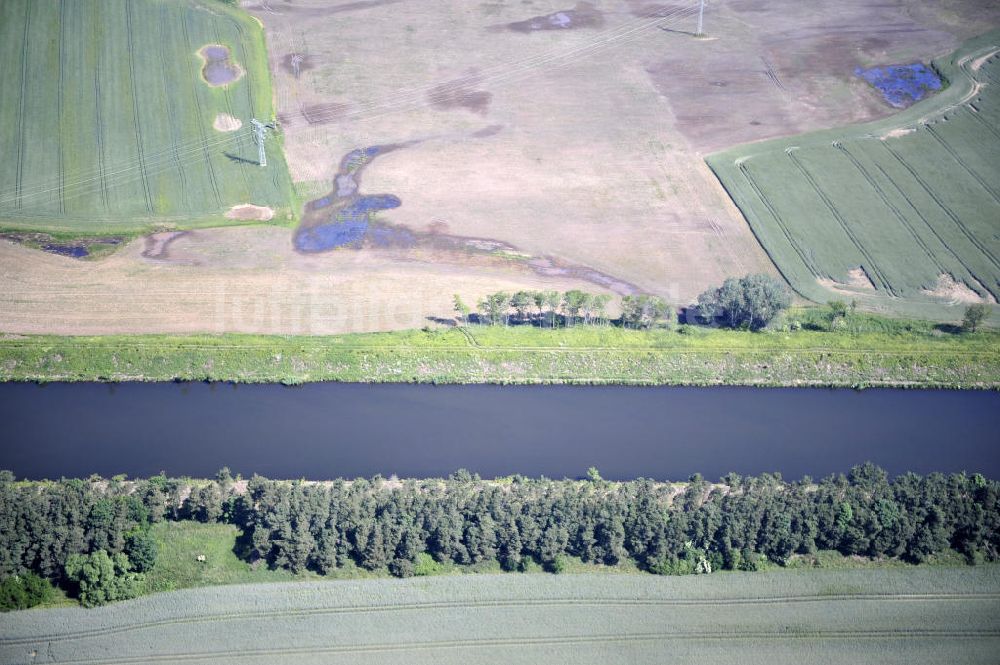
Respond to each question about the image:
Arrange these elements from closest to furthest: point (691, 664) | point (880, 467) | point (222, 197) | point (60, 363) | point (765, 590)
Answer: point (691, 664), point (765, 590), point (880, 467), point (60, 363), point (222, 197)

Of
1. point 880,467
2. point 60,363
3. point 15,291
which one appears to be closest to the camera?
point 880,467

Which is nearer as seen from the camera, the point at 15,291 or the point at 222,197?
the point at 15,291

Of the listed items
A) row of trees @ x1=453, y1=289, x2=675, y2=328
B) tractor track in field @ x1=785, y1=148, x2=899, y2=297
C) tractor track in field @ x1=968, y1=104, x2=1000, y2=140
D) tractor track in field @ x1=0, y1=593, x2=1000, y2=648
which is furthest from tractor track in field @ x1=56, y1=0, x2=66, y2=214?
tractor track in field @ x1=968, y1=104, x2=1000, y2=140

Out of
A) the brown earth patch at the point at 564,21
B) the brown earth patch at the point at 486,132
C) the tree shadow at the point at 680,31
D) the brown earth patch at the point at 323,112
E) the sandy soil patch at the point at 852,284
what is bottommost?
the sandy soil patch at the point at 852,284

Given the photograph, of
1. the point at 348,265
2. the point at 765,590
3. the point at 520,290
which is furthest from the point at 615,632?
the point at 348,265

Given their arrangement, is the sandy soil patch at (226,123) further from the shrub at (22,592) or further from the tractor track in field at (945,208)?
the tractor track in field at (945,208)

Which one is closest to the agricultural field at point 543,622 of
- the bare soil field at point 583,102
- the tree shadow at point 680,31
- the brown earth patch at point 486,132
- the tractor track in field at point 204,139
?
the bare soil field at point 583,102

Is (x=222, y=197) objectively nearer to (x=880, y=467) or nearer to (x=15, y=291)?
(x=15, y=291)
